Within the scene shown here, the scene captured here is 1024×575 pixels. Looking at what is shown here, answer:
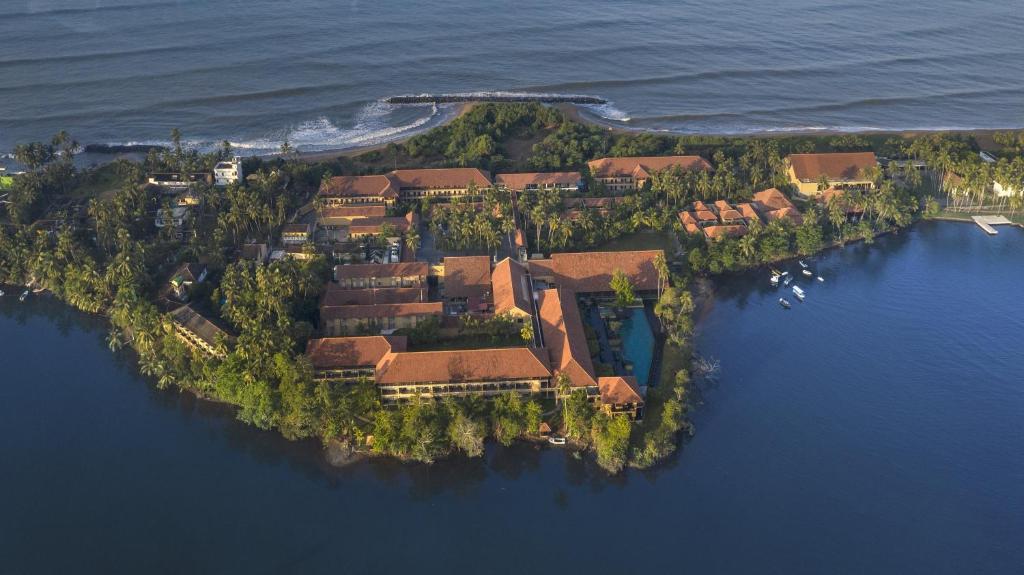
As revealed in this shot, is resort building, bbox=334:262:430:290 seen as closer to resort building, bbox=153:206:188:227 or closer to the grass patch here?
the grass patch

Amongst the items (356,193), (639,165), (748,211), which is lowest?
(748,211)

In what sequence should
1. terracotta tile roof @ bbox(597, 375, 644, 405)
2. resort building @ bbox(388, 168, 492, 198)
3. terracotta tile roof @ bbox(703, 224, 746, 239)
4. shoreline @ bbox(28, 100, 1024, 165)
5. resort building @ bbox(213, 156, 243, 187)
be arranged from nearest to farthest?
terracotta tile roof @ bbox(597, 375, 644, 405)
terracotta tile roof @ bbox(703, 224, 746, 239)
resort building @ bbox(388, 168, 492, 198)
resort building @ bbox(213, 156, 243, 187)
shoreline @ bbox(28, 100, 1024, 165)

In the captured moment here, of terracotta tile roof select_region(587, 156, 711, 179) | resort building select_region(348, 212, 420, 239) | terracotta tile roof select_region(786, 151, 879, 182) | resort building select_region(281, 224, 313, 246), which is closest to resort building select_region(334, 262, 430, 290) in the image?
resort building select_region(348, 212, 420, 239)

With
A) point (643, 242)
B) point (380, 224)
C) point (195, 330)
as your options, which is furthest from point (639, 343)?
point (195, 330)

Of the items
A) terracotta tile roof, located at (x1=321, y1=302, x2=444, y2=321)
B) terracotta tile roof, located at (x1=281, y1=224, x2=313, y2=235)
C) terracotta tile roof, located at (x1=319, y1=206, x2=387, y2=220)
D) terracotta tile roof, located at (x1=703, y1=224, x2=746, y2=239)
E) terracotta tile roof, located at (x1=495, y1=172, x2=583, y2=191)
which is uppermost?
terracotta tile roof, located at (x1=495, y1=172, x2=583, y2=191)

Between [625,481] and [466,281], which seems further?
[466,281]

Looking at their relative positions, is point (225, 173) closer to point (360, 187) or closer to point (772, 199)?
point (360, 187)

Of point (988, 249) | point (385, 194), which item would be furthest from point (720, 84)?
point (385, 194)
